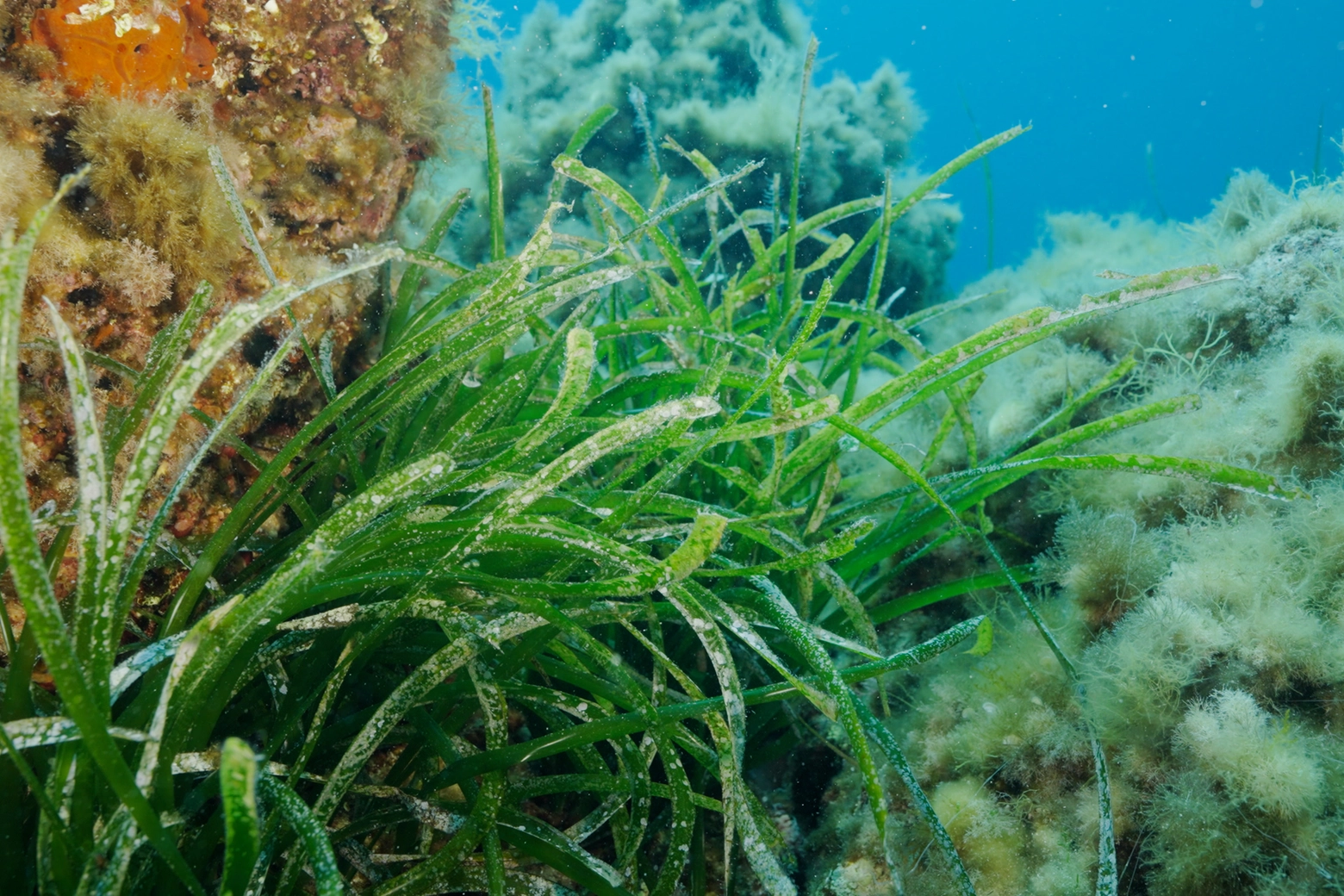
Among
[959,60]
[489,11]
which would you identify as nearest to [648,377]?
[489,11]

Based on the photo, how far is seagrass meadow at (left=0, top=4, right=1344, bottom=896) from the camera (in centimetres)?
93

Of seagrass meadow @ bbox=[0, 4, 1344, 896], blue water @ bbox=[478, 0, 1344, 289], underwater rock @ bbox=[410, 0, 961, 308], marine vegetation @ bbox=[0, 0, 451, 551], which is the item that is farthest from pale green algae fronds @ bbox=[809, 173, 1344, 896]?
blue water @ bbox=[478, 0, 1344, 289]

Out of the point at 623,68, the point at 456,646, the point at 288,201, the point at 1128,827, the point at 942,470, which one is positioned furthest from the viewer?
the point at 623,68

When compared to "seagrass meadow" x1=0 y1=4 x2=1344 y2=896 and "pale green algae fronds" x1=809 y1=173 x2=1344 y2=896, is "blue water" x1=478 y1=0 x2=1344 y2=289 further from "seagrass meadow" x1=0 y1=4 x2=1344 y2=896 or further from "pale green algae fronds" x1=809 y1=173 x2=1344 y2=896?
"seagrass meadow" x1=0 y1=4 x2=1344 y2=896

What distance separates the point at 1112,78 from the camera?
7681 centimetres

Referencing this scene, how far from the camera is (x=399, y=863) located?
1.29m

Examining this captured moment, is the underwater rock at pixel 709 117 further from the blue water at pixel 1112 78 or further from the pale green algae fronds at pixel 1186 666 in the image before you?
the blue water at pixel 1112 78

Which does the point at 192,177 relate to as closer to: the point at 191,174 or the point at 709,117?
the point at 191,174

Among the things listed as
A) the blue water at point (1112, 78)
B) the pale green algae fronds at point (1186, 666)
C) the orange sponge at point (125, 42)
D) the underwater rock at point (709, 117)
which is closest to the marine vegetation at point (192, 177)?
the orange sponge at point (125, 42)

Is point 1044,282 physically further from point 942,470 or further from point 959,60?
point 959,60

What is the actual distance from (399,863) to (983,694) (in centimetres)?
132

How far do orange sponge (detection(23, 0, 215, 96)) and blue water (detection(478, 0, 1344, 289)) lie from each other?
2789 inches

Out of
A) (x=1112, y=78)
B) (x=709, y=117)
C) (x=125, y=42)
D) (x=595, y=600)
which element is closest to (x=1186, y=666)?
(x=595, y=600)

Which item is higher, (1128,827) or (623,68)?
(623,68)
